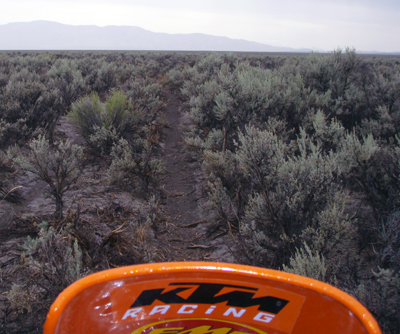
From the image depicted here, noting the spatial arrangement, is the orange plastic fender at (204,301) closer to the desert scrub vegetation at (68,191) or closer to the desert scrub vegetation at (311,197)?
the desert scrub vegetation at (311,197)

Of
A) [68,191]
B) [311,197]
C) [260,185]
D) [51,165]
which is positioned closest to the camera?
[311,197]

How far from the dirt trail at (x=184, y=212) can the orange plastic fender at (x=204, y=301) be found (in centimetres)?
231

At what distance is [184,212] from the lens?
4445 mm

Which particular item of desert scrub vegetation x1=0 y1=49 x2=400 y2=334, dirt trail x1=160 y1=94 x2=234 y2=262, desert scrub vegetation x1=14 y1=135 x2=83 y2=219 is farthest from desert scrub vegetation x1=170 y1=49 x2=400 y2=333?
desert scrub vegetation x1=14 y1=135 x2=83 y2=219

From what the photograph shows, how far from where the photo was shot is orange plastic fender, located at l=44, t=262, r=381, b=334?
89cm

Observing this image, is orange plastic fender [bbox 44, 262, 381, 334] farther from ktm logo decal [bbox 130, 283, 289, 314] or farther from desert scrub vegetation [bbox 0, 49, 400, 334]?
desert scrub vegetation [bbox 0, 49, 400, 334]

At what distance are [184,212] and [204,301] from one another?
3534 millimetres

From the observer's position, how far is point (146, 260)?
2928mm

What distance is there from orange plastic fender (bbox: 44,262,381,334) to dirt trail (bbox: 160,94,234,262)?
2314 mm

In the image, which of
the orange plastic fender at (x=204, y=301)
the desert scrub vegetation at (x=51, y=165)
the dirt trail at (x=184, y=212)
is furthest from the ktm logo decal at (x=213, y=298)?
the desert scrub vegetation at (x=51, y=165)

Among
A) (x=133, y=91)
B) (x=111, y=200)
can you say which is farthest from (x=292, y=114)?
(x=133, y=91)

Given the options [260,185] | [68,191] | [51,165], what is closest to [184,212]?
[260,185]

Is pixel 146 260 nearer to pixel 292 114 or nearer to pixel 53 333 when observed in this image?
pixel 53 333

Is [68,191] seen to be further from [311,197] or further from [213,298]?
[213,298]
